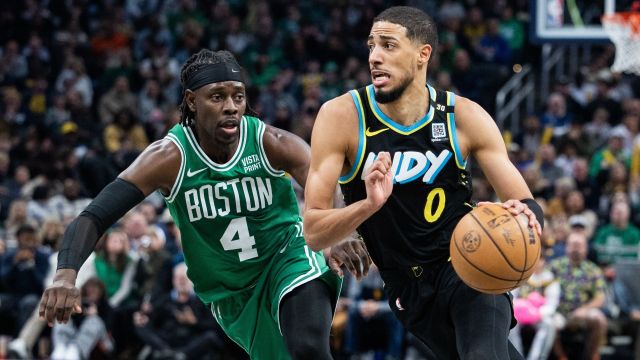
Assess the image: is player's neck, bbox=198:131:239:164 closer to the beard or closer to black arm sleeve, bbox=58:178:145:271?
black arm sleeve, bbox=58:178:145:271

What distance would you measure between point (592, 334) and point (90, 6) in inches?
459

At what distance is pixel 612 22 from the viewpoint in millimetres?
10719

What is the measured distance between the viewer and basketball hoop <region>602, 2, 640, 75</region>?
10.6 metres

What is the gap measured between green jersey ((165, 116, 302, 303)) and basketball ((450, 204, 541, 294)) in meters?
1.37

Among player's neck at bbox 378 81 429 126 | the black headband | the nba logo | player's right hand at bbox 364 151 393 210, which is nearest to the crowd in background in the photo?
the black headband

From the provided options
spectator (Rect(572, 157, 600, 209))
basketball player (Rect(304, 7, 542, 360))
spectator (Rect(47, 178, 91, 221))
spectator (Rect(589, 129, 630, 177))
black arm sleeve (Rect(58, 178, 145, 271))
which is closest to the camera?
basketball player (Rect(304, 7, 542, 360))

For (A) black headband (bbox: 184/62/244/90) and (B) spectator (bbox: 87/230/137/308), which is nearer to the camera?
(A) black headband (bbox: 184/62/244/90)

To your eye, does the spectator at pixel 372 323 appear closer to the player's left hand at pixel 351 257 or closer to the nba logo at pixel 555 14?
the nba logo at pixel 555 14

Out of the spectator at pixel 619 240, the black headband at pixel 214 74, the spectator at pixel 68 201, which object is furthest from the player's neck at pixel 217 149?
the spectator at pixel 68 201

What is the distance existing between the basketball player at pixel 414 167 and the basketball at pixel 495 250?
0.22m

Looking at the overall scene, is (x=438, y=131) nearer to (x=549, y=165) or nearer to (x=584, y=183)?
(x=584, y=183)

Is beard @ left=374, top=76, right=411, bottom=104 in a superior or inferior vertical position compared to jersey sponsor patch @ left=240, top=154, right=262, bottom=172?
superior

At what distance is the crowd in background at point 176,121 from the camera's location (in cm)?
1120

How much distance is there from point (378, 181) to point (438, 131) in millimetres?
613
